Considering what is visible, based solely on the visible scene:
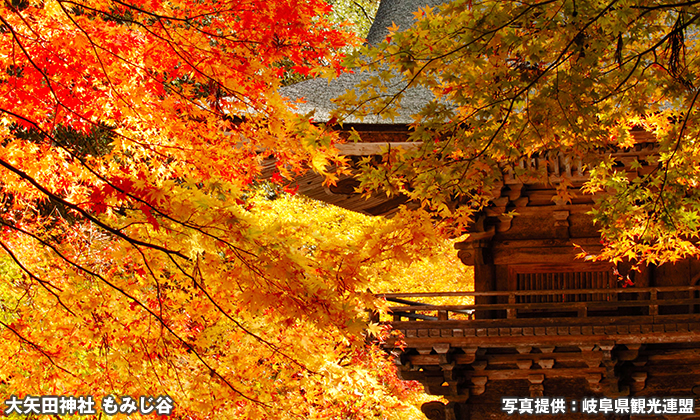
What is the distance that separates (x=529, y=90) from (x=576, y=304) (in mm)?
4325

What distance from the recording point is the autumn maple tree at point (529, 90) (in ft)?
12.6

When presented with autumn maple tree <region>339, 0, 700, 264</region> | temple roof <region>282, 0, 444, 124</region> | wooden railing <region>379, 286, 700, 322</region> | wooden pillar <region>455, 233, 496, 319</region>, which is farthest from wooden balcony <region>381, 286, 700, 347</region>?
autumn maple tree <region>339, 0, 700, 264</region>

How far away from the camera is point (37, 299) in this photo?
6766 mm

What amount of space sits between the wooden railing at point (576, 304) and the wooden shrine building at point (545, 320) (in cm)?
2

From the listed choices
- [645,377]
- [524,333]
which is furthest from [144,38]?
[645,377]

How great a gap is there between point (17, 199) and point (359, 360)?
4.16 m

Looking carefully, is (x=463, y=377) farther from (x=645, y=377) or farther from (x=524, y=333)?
(x=645, y=377)

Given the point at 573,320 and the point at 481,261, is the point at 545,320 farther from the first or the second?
the point at 481,261

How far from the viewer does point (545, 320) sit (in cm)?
793

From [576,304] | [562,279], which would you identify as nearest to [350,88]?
[562,279]

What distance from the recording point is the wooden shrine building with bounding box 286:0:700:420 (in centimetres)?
773

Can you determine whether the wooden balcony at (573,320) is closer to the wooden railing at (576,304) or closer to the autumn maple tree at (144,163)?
the wooden railing at (576,304)

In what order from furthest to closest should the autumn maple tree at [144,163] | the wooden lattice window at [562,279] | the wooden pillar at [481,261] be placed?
the wooden pillar at [481,261] → the wooden lattice window at [562,279] → the autumn maple tree at [144,163]

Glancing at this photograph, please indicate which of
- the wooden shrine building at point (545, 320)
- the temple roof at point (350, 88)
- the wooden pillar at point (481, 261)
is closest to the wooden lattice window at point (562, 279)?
the wooden shrine building at point (545, 320)
